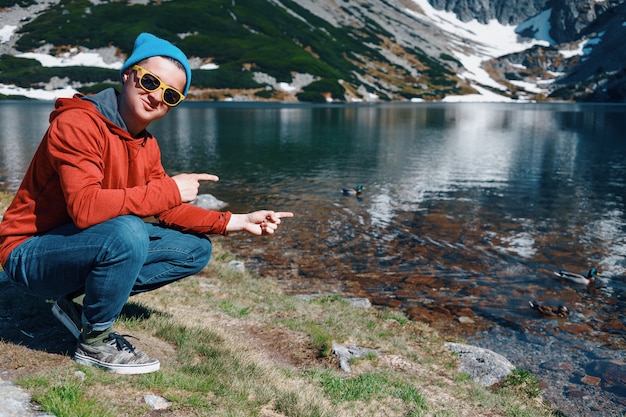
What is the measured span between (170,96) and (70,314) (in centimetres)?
308

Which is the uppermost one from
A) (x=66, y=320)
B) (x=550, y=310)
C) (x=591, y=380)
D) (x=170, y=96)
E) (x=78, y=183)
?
(x=170, y=96)

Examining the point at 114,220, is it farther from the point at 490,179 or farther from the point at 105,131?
the point at 490,179

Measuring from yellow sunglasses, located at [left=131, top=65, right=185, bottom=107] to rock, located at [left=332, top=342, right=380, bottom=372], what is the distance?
551 cm

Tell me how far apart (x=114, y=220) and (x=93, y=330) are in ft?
4.75

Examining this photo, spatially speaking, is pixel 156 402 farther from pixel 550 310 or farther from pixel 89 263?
pixel 550 310

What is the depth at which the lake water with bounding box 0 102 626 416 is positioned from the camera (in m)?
13.7

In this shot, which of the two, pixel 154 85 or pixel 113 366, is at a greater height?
pixel 154 85

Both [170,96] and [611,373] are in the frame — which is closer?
[170,96]

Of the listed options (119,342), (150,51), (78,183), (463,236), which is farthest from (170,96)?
(463,236)

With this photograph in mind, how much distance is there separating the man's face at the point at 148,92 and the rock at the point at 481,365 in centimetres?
795

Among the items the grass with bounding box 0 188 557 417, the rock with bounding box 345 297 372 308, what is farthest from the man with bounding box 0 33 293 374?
the rock with bounding box 345 297 372 308

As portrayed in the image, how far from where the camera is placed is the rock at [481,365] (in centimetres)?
989

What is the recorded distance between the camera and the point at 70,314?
606 centimetres

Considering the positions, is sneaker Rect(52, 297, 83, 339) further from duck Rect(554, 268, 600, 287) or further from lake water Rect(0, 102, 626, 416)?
duck Rect(554, 268, 600, 287)
